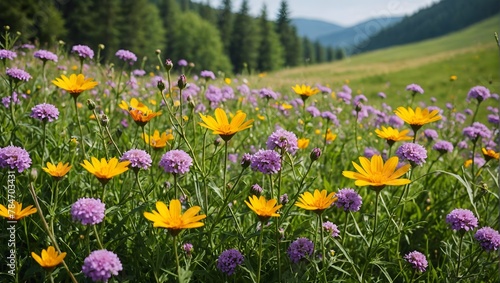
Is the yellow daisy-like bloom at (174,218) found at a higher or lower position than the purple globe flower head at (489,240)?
higher

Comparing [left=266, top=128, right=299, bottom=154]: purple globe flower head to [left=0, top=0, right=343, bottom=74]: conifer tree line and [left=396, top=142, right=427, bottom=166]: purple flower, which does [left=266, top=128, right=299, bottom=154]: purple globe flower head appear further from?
[left=0, top=0, right=343, bottom=74]: conifer tree line

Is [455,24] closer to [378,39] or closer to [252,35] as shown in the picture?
[378,39]

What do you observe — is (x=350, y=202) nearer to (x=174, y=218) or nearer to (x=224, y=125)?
(x=224, y=125)

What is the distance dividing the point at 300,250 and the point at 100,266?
0.89 m

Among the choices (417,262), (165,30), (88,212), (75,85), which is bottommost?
(417,262)

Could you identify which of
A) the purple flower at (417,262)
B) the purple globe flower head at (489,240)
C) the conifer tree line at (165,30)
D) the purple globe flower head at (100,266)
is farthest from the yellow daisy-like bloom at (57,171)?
the conifer tree line at (165,30)

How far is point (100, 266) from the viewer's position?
4.15 ft

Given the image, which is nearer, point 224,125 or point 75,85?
point 224,125

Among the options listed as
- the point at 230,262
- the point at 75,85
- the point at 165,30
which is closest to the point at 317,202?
the point at 230,262

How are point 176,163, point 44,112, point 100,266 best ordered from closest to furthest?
point 100,266 < point 176,163 < point 44,112

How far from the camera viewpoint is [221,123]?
1.74 m

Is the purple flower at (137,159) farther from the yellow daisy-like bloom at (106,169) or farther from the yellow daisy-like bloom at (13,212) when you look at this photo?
the yellow daisy-like bloom at (13,212)

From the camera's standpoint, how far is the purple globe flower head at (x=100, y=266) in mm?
1254

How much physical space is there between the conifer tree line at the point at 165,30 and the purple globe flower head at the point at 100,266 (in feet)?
79.9
